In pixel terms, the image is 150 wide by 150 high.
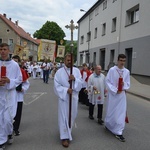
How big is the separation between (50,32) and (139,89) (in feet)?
177

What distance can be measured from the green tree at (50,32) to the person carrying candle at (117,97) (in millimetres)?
62703

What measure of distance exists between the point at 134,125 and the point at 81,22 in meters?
38.0

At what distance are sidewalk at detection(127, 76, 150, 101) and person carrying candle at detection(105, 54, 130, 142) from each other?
22.6 feet

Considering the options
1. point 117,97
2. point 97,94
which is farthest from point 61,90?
point 97,94

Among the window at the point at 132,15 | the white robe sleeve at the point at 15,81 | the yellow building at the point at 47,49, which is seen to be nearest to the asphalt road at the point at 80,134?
the white robe sleeve at the point at 15,81

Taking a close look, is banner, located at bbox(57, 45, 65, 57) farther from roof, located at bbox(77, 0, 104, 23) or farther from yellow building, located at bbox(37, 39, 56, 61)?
roof, located at bbox(77, 0, 104, 23)

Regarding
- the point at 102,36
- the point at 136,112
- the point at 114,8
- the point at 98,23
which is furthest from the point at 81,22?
the point at 136,112

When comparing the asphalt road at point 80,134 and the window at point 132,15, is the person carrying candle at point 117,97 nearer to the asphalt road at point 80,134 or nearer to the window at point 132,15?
the asphalt road at point 80,134

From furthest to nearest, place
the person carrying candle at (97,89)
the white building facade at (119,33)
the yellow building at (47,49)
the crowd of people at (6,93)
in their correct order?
the yellow building at (47,49) < the white building facade at (119,33) < the person carrying candle at (97,89) < the crowd of people at (6,93)

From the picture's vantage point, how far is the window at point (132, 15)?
21.9 metres

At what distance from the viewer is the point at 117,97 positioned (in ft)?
19.5

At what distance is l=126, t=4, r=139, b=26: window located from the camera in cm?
2187

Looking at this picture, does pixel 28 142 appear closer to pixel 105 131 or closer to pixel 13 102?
pixel 13 102

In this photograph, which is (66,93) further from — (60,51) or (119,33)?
(119,33)
